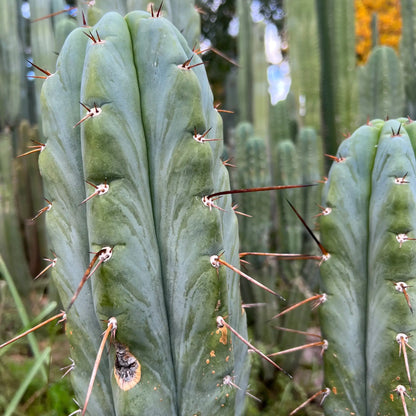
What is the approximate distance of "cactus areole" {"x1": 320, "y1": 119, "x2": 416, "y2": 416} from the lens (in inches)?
53.1

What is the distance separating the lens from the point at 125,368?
1138mm

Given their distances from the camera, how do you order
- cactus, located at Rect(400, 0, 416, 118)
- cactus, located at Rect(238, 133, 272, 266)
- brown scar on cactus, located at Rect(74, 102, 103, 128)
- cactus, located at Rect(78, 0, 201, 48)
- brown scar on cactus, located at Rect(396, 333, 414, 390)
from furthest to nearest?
cactus, located at Rect(400, 0, 416, 118) < cactus, located at Rect(238, 133, 272, 266) < cactus, located at Rect(78, 0, 201, 48) < brown scar on cactus, located at Rect(396, 333, 414, 390) < brown scar on cactus, located at Rect(74, 102, 103, 128)

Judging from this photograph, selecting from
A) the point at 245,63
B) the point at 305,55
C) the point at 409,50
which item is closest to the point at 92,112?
the point at 305,55

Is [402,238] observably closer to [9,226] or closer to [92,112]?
[92,112]

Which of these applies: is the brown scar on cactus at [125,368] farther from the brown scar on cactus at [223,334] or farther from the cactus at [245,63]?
the cactus at [245,63]

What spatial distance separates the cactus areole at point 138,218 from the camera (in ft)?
3.65

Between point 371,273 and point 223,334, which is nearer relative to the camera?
point 223,334

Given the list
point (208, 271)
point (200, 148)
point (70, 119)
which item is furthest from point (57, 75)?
point (208, 271)

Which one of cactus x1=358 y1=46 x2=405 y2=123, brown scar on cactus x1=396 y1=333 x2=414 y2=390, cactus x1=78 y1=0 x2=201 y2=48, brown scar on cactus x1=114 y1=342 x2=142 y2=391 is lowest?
brown scar on cactus x1=396 y1=333 x2=414 y2=390

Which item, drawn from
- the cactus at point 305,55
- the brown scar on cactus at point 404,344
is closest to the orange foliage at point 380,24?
the cactus at point 305,55

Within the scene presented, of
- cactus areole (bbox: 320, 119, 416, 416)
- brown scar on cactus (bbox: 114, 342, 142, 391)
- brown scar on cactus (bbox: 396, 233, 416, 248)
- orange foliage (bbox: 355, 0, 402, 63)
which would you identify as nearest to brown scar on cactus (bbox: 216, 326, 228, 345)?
brown scar on cactus (bbox: 114, 342, 142, 391)

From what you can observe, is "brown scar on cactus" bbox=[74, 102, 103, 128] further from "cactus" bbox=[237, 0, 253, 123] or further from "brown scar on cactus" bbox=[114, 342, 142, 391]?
"cactus" bbox=[237, 0, 253, 123]

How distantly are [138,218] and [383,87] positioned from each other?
221 cm

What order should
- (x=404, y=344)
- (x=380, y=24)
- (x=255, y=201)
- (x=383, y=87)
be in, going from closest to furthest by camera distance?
(x=404, y=344) < (x=255, y=201) < (x=383, y=87) < (x=380, y=24)
